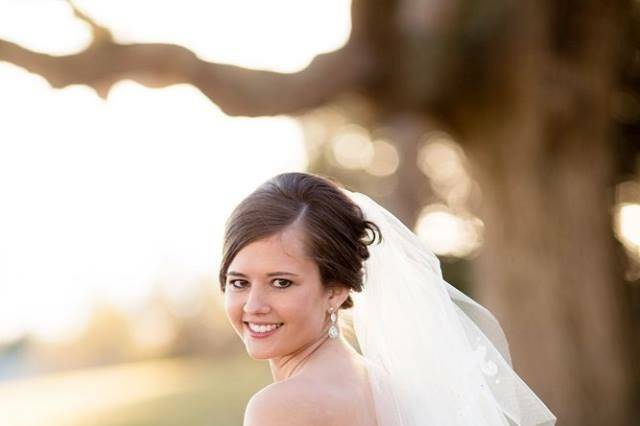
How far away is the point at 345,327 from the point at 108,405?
16.6 meters

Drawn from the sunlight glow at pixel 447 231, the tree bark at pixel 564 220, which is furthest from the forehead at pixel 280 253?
the sunlight glow at pixel 447 231

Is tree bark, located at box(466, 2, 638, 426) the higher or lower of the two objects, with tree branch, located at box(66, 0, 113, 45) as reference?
lower

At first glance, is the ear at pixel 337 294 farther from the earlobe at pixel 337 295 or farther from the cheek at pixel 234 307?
the cheek at pixel 234 307

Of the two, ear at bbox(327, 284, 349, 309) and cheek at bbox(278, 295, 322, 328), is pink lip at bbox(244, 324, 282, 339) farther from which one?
ear at bbox(327, 284, 349, 309)

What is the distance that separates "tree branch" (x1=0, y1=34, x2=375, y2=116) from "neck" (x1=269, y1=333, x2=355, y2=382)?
4.50 m

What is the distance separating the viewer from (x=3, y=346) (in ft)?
147

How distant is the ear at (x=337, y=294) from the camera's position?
3.04 metres

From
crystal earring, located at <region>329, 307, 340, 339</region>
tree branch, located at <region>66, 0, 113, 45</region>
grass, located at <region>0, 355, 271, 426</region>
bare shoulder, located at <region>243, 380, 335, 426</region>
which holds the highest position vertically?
tree branch, located at <region>66, 0, 113, 45</region>

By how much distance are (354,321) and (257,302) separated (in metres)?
0.62

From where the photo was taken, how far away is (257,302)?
115 inches

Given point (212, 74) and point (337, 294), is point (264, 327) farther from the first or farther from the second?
point (212, 74)

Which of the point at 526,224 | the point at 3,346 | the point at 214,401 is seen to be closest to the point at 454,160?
the point at 214,401

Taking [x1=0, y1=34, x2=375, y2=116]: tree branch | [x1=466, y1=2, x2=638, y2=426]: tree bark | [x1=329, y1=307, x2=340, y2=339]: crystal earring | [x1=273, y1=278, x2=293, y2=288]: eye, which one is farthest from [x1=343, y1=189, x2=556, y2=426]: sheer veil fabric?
[x1=466, y1=2, x2=638, y2=426]: tree bark

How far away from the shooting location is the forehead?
9.48ft
